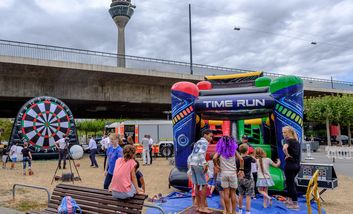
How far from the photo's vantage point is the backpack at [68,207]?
4.78m

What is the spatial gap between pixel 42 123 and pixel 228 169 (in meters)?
16.8

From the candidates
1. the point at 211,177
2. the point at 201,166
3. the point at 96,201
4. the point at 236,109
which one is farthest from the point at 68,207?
the point at 236,109

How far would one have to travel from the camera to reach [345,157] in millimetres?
19531

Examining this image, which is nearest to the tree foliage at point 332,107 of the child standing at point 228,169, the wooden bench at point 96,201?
the child standing at point 228,169

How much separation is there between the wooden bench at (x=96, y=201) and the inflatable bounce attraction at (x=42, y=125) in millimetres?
15495

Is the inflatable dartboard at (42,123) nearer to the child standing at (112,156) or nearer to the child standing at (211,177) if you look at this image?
the child standing at (112,156)

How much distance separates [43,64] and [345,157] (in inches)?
737

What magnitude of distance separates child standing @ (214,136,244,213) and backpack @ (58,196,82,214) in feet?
8.62

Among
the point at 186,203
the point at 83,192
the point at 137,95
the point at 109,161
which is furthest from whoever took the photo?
the point at 137,95

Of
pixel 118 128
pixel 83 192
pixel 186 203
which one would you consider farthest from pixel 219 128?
pixel 118 128

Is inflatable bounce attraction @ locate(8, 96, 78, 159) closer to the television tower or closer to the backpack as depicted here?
the backpack

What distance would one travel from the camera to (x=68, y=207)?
4.81 meters

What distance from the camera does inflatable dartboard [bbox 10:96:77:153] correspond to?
1944 cm

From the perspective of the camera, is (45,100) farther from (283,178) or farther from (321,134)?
(321,134)
